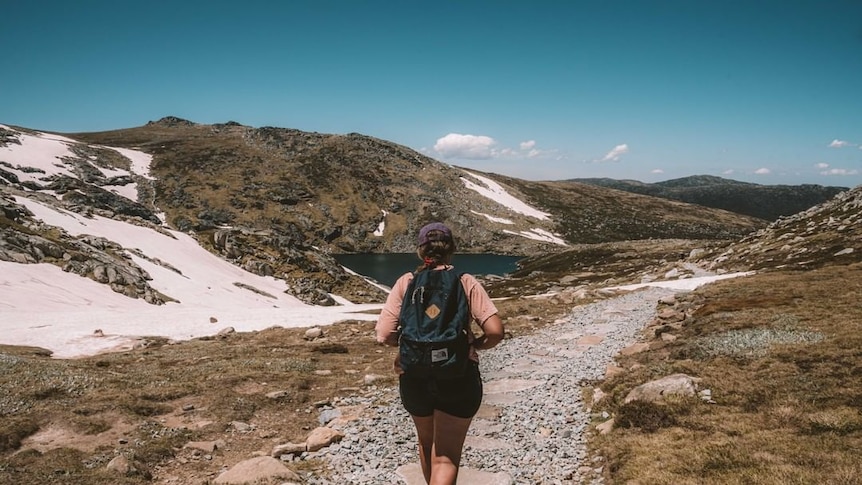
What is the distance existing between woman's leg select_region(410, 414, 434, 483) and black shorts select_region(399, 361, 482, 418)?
15cm

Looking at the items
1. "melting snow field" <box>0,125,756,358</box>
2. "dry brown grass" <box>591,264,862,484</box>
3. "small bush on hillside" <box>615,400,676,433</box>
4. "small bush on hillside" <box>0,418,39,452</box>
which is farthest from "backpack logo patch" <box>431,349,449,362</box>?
"melting snow field" <box>0,125,756,358</box>

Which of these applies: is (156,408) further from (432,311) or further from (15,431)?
(432,311)

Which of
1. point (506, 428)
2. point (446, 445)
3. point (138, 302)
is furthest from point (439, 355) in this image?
point (138, 302)

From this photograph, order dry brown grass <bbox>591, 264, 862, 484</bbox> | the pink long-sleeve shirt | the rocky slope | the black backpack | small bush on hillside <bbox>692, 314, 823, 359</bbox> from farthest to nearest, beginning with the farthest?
the rocky slope < small bush on hillside <bbox>692, 314, 823, 359</bbox> < dry brown grass <bbox>591, 264, 862, 484</bbox> < the pink long-sleeve shirt < the black backpack

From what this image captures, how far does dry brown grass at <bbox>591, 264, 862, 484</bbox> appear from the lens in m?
9.42

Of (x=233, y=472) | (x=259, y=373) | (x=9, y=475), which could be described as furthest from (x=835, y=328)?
(x=9, y=475)

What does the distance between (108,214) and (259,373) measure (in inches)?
3586

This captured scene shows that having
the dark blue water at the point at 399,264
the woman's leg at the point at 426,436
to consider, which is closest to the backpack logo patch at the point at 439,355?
the woman's leg at the point at 426,436

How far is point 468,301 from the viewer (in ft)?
22.1

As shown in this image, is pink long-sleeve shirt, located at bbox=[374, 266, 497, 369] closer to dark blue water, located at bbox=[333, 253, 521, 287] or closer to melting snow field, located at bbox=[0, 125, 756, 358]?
melting snow field, located at bbox=[0, 125, 756, 358]

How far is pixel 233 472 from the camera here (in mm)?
10977

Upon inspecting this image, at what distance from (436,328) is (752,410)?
10884mm

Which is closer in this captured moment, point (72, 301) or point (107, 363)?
point (107, 363)

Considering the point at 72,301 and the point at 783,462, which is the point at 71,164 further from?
the point at 783,462
